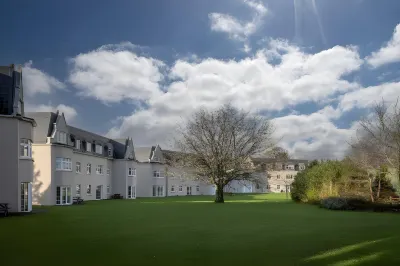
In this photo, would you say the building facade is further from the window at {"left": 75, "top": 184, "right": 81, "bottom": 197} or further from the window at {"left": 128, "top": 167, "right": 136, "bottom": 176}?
the window at {"left": 128, "top": 167, "right": 136, "bottom": 176}

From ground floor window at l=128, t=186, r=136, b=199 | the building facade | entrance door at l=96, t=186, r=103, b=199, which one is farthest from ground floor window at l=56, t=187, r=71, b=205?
ground floor window at l=128, t=186, r=136, b=199

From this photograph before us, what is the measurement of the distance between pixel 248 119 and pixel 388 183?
17.2 metres

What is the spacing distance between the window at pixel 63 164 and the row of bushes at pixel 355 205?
27277 millimetres

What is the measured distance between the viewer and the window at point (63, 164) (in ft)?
145

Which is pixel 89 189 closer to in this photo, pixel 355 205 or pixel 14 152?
pixel 14 152

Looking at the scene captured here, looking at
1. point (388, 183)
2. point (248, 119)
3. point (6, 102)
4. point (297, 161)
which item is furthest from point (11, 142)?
point (297, 161)

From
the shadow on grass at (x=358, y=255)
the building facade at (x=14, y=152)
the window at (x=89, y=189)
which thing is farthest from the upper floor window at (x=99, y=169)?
the shadow on grass at (x=358, y=255)

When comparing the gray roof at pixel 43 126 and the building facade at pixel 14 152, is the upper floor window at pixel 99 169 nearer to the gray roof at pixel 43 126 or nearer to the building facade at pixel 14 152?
the gray roof at pixel 43 126

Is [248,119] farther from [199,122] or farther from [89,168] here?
[89,168]

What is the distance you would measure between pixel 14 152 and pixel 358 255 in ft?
83.5

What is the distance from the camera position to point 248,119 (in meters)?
49.1

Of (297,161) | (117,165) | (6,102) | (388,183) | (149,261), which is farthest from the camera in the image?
(297,161)

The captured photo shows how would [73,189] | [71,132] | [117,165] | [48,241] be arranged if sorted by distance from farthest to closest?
[117,165] → [71,132] → [73,189] → [48,241]

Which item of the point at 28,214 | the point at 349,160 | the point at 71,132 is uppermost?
the point at 71,132
